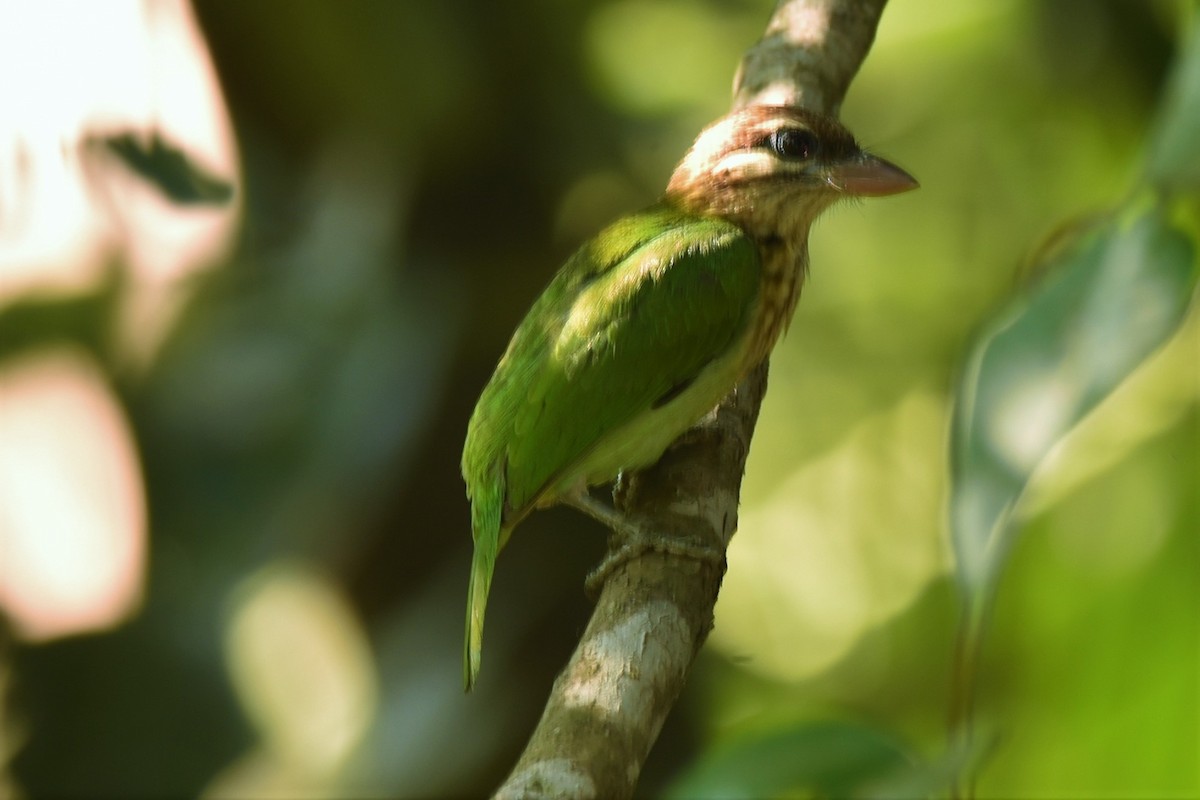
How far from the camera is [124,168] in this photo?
3805 mm

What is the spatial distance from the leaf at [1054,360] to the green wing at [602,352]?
0.78m

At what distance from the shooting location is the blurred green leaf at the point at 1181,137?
1980mm

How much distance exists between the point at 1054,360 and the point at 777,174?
4.02 feet

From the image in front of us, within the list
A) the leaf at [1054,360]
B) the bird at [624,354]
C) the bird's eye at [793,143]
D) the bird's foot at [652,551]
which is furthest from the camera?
the bird's eye at [793,143]

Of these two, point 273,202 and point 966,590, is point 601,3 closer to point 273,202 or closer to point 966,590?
point 273,202

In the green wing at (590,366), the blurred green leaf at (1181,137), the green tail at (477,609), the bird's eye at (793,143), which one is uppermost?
the bird's eye at (793,143)

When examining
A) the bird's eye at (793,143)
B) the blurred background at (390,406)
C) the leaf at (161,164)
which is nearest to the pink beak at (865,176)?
the bird's eye at (793,143)

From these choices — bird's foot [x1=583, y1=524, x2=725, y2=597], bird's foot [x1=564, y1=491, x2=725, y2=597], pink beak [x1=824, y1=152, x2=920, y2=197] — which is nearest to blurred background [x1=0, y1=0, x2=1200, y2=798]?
pink beak [x1=824, y1=152, x2=920, y2=197]

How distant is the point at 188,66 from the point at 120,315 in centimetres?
83

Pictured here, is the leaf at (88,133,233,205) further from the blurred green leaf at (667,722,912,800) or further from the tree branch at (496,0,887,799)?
the blurred green leaf at (667,722,912,800)

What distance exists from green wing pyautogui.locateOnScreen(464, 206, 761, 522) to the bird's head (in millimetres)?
313

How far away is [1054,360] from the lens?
2035mm

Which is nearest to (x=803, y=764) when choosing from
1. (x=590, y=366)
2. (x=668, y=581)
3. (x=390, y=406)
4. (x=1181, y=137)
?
(x=668, y=581)

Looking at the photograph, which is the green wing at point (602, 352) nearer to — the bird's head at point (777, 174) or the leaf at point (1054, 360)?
the bird's head at point (777, 174)
